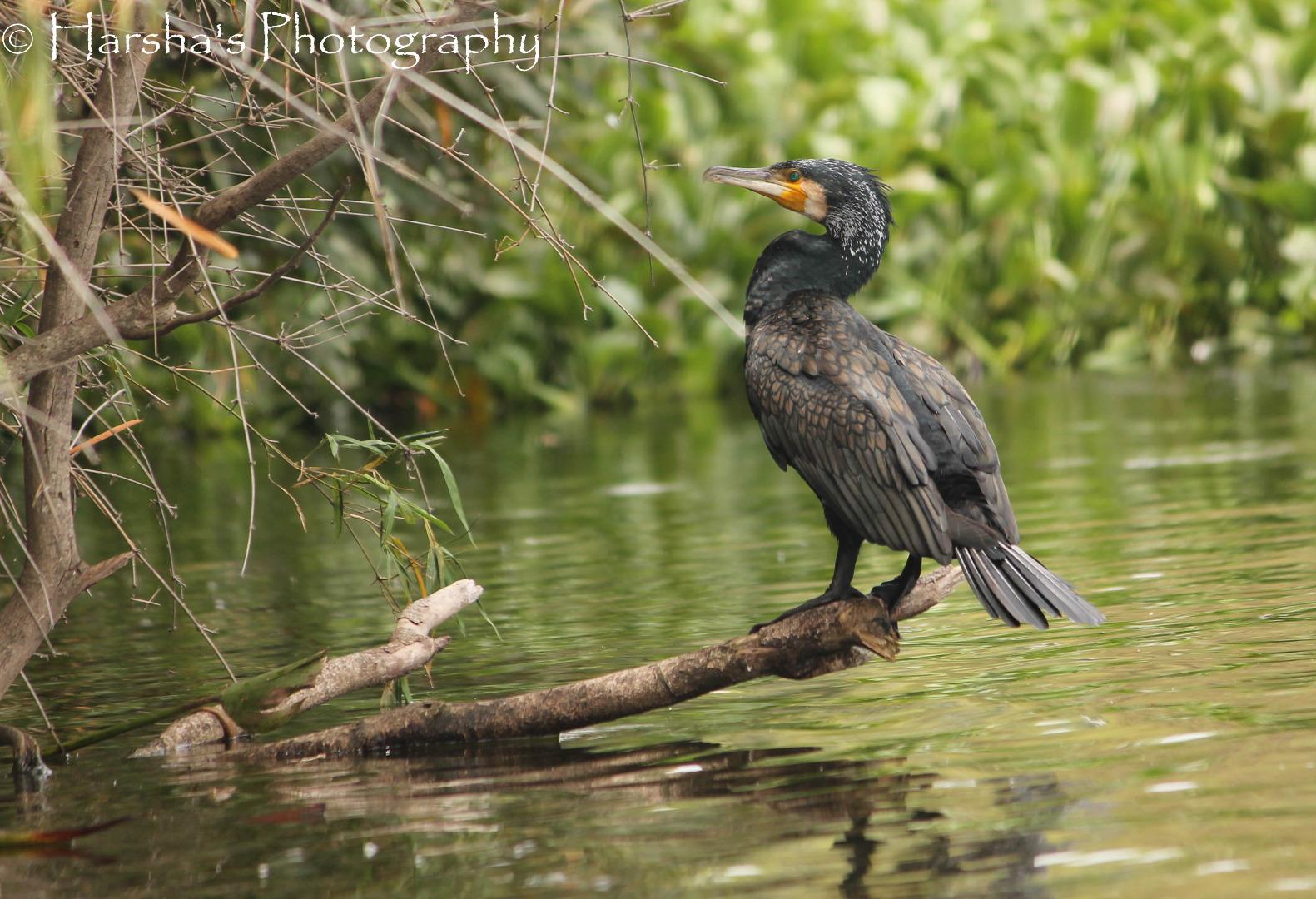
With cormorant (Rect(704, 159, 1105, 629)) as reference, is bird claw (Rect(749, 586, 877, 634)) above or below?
below

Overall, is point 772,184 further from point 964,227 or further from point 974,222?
point 964,227

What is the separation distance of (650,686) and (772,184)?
1751mm

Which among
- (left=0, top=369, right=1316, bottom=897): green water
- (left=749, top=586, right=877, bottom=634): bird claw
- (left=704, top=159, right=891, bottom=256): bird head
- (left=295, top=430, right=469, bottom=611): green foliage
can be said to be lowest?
(left=0, top=369, right=1316, bottom=897): green water

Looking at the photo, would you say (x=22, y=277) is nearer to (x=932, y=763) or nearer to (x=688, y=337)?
(x=932, y=763)

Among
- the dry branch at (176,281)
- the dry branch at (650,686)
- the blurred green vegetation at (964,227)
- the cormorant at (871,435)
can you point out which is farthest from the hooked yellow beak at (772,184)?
the blurred green vegetation at (964,227)

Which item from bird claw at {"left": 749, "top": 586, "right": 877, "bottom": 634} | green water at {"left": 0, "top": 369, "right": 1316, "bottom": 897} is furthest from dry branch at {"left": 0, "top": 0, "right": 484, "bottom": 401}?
bird claw at {"left": 749, "top": 586, "right": 877, "bottom": 634}

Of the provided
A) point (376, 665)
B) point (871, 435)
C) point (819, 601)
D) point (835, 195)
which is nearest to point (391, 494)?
point (376, 665)

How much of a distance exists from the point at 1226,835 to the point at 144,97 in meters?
3.23

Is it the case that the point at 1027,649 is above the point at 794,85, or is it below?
below

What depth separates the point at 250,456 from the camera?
3939 mm

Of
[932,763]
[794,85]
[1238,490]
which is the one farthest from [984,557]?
[794,85]

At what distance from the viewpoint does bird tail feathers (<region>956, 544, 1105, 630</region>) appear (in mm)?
4352

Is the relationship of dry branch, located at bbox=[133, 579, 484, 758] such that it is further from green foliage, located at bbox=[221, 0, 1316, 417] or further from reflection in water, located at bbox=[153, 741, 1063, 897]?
green foliage, located at bbox=[221, 0, 1316, 417]

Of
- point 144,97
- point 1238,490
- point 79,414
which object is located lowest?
point 1238,490
